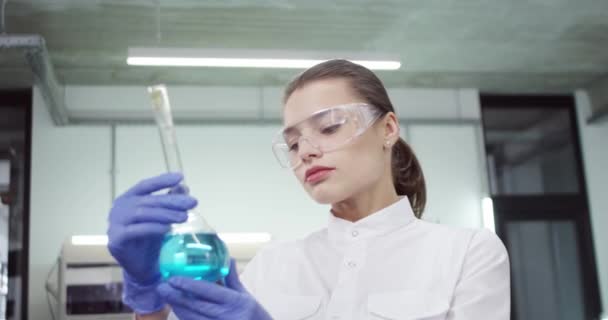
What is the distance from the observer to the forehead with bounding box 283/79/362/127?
1.35m

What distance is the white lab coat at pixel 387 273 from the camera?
1.25 meters

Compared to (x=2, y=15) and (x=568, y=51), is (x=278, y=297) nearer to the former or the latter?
(x=2, y=15)

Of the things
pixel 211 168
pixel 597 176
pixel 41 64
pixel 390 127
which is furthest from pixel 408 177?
pixel 597 176

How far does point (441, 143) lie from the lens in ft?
20.8

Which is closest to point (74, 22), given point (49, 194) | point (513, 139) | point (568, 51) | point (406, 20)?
point (49, 194)

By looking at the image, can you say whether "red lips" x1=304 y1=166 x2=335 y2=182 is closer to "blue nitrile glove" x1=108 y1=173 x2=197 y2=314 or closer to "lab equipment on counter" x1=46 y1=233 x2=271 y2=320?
"blue nitrile glove" x1=108 y1=173 x2=197 y2=314

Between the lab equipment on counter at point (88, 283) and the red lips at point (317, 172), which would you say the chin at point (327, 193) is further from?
the lab equipment on counter at point (88, 283)

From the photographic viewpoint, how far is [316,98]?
1.35 meters

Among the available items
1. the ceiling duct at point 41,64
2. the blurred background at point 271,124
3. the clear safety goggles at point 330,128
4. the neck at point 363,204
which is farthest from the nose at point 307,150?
the ceiling duct at point 41,64

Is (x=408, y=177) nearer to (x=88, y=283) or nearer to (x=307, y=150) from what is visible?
(x=307, y=150)

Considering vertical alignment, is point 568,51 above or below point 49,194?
above

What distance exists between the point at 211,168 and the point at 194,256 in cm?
494

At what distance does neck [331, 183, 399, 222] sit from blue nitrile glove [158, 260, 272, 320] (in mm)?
376

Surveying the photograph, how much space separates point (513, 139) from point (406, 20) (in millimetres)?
2547
